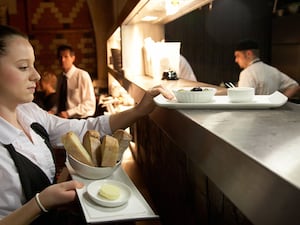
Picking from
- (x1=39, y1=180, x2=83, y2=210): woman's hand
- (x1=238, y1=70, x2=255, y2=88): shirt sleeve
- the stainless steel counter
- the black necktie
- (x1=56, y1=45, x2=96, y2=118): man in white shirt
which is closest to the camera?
the stainless steel counter

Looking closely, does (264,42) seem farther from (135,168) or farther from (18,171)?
(18,171)

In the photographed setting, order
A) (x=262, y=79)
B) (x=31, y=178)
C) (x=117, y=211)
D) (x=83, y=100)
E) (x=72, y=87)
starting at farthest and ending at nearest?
(x=72, y=87)
(x=83, y=100)
(x=262, y=79)
(x=31, y=178)
(x=117, y=211)

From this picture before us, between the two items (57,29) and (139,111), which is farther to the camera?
(57,29)

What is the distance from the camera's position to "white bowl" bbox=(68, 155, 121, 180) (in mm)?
1025

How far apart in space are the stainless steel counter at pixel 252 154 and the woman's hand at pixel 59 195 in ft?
0.94

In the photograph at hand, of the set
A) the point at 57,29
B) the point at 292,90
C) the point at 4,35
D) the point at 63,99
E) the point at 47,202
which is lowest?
the point at 63,99

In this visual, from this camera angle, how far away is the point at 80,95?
444 centimetres

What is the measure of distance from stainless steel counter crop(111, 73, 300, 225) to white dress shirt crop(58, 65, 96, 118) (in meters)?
3.37

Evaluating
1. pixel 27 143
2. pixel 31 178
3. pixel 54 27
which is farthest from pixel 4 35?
pixel 54 27

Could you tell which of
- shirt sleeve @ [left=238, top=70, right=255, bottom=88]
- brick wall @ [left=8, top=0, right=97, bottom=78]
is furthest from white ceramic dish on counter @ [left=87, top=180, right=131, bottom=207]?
brick wall @ [left=8, top=0, right=97, bottom=78]

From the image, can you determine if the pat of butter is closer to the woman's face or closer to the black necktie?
the woman's face

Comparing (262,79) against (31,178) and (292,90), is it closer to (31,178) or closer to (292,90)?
(292,90)

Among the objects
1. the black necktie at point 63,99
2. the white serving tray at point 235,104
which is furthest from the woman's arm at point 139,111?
the black necktie at point 63,99

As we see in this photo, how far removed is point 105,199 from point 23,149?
442mm
